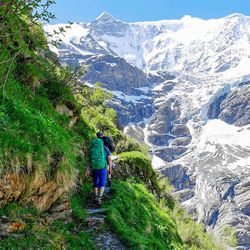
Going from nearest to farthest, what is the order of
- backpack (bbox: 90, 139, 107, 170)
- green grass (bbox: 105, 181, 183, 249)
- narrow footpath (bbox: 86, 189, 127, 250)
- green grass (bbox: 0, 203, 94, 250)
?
green grass (bbox: 0, 203, 94, 250)
narrow footpath (bbox: 86, 189, 127, 250)
green grass (bbox: 105, 181, 183, 249)
backpack (bbox: 90, 139, 107, 170)

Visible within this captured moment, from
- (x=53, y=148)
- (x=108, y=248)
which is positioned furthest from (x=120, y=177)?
(x=53, y=148)

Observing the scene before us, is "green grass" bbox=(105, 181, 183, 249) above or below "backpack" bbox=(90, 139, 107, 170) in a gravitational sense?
below

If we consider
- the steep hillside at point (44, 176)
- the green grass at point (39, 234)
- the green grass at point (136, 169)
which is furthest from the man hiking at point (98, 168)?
the green grass at point (136, 169)

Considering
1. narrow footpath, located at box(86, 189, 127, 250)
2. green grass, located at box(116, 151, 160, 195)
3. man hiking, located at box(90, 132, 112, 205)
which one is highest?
green grass, located at box(116, 151, 160, 195)

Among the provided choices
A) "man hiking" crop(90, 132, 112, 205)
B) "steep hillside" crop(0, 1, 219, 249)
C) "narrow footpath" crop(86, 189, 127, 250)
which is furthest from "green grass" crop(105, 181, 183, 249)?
"man hiking" crop(90, 132, 112, 205)

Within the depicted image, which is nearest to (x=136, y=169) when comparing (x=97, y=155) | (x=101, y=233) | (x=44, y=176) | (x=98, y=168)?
(x=97, y=155)

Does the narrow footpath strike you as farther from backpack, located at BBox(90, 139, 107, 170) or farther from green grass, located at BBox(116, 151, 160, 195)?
green grass, located at BBox(116, 151, 160, 195)

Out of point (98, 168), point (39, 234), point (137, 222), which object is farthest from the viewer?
point (137, 222)

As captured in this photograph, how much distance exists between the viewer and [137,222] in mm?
15789

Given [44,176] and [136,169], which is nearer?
[44,176]

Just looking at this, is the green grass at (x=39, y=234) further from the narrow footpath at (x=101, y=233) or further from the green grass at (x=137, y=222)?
the green grass at (x=137, y=222)

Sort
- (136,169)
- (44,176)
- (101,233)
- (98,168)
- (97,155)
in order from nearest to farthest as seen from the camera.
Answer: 1. (44,176)
2. (101,233)
3. (98,168)
4. (97,155)
5. (136,169)

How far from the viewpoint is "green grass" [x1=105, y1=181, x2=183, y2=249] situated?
44.6 feet

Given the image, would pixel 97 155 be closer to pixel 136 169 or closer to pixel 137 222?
pixel 137 222
